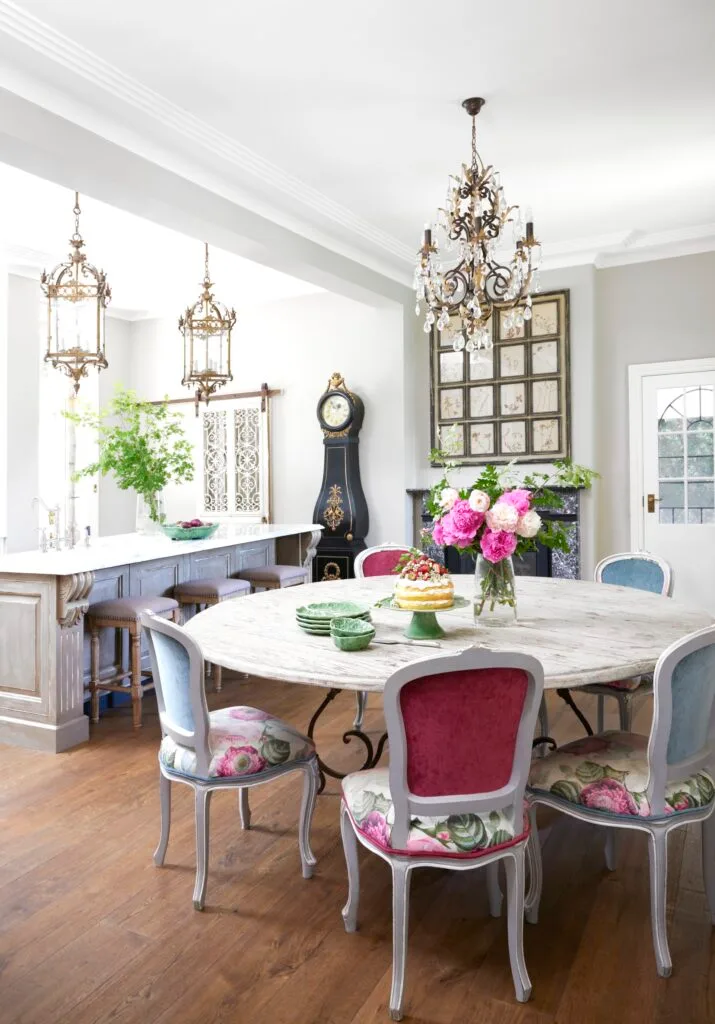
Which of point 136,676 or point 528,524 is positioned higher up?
point 528,524

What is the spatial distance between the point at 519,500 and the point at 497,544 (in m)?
0.15

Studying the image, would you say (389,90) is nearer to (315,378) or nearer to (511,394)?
(511,394)

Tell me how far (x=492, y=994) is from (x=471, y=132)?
12.1 ft

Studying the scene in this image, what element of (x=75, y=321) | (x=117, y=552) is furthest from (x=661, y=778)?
(x=75, y=321)

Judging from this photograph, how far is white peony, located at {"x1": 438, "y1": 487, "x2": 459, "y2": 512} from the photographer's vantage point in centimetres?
241

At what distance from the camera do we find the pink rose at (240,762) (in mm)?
2133

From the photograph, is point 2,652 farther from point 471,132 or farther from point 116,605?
point 471,132

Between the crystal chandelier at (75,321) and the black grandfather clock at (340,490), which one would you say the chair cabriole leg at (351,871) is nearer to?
the crystal chandelier at (75,321)

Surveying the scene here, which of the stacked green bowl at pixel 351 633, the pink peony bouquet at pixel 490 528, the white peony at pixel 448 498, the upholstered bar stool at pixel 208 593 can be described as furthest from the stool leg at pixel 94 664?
the white peony at pixel 448 498

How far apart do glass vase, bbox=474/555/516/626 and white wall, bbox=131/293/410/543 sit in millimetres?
3691

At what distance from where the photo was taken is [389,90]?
3.44 m

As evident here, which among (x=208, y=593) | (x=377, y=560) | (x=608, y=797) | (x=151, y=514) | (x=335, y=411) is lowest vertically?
(x=608, y=797)

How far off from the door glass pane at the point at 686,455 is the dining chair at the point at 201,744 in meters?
4.18

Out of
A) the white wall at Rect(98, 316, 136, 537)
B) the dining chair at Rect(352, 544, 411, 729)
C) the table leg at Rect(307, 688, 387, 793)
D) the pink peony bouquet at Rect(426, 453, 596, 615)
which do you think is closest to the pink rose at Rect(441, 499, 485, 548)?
the pink peony bouquet at Rect(426, 453, 596, 615)
